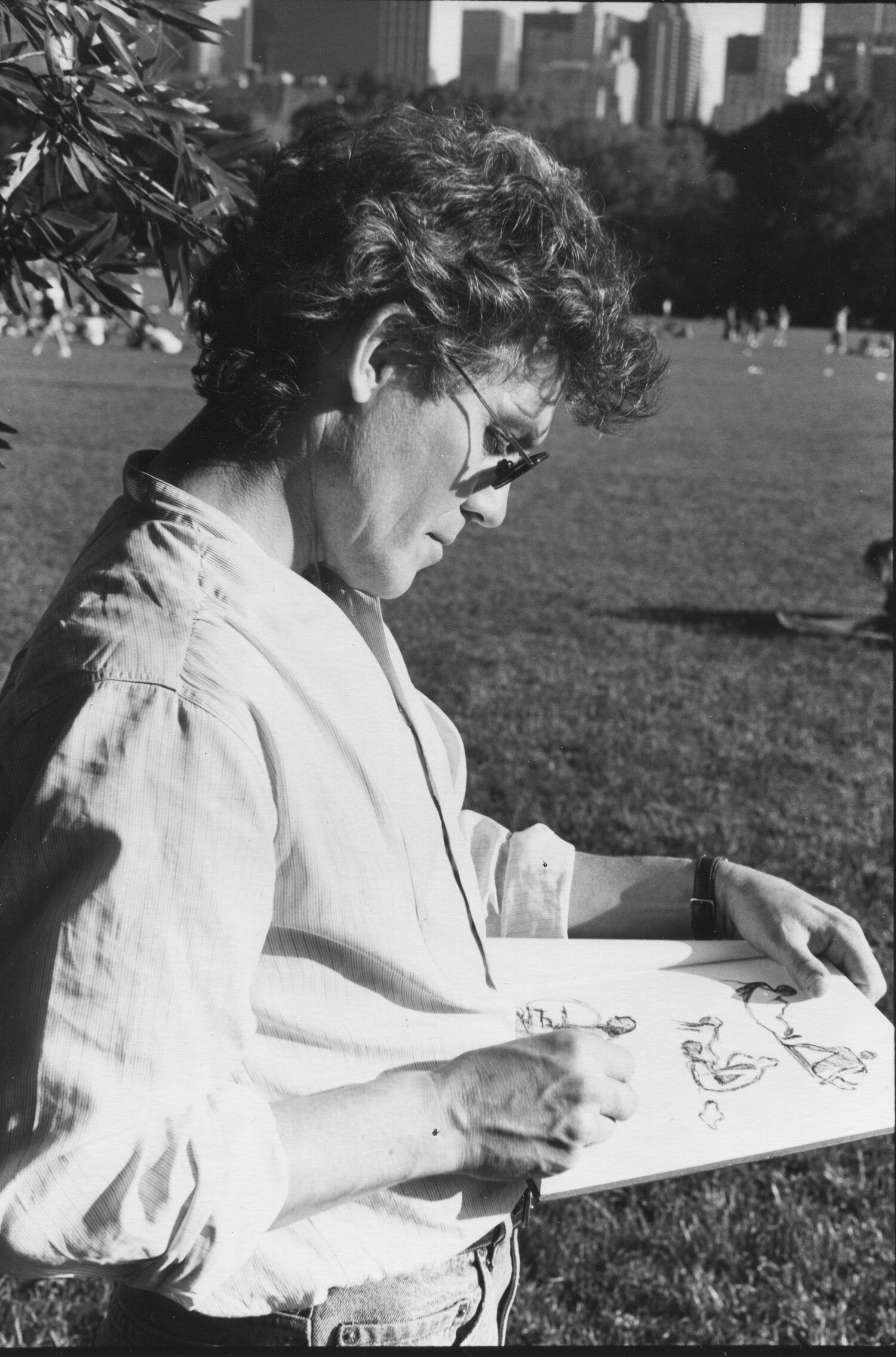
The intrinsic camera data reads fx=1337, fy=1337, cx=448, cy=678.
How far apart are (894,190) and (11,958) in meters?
1.61

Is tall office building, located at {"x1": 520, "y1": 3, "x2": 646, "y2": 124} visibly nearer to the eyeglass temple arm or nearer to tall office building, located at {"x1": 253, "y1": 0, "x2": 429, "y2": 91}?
tall office building, located at {"x1": 253, "y1": 0, "x2": 429, "y2": 91}

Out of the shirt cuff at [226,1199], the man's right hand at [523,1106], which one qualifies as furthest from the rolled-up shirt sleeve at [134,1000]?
the man's right hand at [523,1106]

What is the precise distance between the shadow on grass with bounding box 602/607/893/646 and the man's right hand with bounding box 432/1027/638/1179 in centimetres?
687

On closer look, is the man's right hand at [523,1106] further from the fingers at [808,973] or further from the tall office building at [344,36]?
the tall office building at [344,36]

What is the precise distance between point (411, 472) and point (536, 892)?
0.60m

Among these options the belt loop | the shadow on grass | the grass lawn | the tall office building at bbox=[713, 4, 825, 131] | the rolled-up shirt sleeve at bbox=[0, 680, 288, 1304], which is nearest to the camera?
the rolled-up shirt sleeve at bbox=[0, 680, 288, 1304]

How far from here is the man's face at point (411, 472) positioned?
117 centimetres

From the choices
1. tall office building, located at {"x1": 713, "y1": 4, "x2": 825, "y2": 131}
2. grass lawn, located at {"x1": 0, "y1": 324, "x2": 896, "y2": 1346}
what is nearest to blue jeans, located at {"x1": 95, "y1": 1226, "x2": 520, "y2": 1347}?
grass lawn, located at {"x1": 0, "y1": 324, "x2": 896, "y2": 1346}

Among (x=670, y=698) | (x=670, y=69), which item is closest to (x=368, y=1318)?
(x=670, y=69)

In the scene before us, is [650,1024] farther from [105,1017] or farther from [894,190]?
[894,190]

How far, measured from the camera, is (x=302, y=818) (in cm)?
104

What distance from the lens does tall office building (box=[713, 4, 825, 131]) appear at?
1.61 metres

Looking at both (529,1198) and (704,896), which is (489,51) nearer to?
(704,896)

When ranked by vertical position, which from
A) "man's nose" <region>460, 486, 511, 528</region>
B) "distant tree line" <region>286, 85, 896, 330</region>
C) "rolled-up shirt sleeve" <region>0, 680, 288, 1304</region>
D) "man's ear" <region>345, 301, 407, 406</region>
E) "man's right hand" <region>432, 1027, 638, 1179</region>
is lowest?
"man's right hand" <region>432, 1027, 638, 1179</region>
